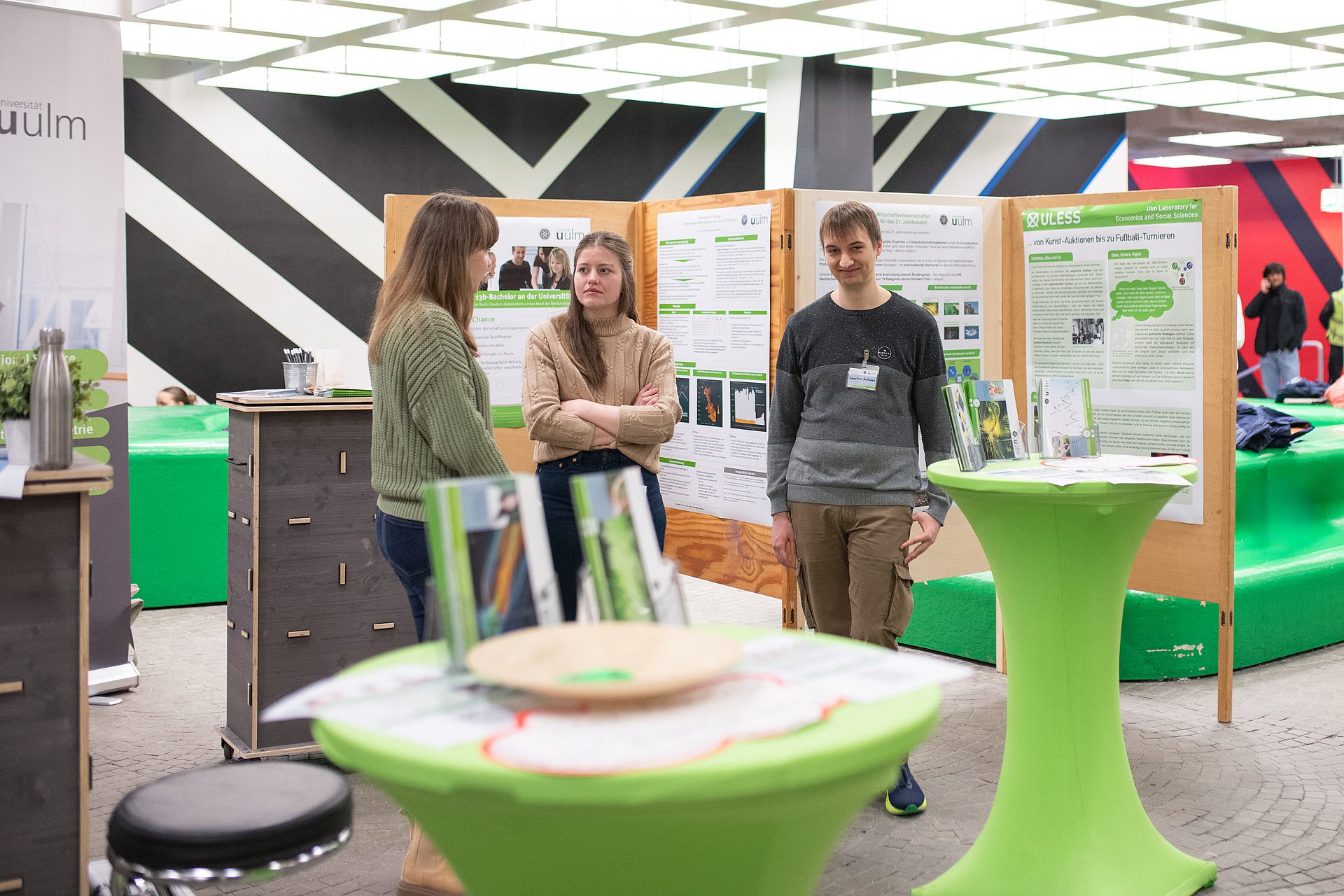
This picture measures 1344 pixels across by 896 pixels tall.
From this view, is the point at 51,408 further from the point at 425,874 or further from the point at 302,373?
the point at 302,373

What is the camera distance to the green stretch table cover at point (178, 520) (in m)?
6.25

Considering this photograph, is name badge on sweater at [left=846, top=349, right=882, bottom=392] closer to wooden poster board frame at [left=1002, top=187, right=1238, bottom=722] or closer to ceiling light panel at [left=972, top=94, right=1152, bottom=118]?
wooden poster board frame at [left=1002, top=187, right=1238, bottom=722]

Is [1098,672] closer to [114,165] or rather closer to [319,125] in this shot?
[114,165]

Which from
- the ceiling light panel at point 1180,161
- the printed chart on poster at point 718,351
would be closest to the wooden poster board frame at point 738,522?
the printed chart on poster at point 718,351

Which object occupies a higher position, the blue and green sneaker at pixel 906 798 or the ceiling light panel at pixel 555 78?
the ceiling light panel at pixel 555 78

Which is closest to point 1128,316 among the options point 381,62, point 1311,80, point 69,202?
point 69,202

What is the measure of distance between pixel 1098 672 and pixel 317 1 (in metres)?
6.13

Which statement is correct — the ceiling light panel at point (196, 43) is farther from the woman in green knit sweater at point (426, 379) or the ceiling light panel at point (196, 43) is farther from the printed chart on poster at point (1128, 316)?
the woman in green knit sweater at point (426, 379)

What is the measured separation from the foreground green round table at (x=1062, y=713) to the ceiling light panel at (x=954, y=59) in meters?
6.27

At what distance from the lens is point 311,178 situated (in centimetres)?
1062

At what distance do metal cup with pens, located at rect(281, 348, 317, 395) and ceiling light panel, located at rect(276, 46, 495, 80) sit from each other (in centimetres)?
527

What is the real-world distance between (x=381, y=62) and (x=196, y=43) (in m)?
1.37

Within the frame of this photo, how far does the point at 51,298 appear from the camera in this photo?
450cm

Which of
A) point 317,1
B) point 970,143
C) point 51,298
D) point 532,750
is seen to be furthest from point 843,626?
point 970,143
